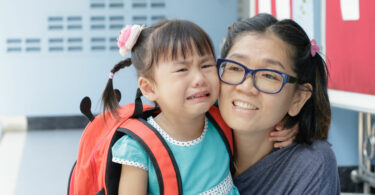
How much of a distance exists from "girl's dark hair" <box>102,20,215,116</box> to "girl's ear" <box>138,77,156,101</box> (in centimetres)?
2

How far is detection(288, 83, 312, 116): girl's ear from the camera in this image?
140 cm

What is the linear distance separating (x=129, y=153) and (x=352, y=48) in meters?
1.31

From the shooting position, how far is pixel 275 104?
1315mm

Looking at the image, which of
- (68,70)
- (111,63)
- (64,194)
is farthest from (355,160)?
(68,70)

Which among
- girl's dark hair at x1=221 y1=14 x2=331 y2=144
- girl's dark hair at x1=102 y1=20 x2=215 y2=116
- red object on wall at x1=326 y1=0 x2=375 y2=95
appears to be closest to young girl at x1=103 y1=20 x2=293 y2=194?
girl's dark hair at x1=102 y1=20 x2=215 y2=116

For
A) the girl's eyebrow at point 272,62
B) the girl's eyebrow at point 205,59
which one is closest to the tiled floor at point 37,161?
the girl's eyebrow at point 205,59

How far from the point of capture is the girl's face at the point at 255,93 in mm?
1295

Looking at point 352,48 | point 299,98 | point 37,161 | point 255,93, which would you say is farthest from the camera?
point 37,161

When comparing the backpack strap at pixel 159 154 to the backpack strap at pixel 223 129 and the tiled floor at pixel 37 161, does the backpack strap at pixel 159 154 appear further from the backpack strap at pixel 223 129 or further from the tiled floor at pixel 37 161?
the tiled floor at pixel 37 161

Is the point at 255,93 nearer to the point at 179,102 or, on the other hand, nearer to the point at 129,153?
the point at 179,102

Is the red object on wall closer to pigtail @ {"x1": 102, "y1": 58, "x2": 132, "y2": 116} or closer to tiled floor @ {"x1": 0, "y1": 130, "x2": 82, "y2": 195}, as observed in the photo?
pigtail @ {"x1": 102, "y1": 58, "x2": 132, "y2": 116}

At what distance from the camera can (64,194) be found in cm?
298

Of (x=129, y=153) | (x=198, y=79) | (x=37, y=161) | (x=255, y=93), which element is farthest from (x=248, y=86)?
(x=37, y=161)

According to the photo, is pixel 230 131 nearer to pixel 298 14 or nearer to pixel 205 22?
A: pixel 298 14
